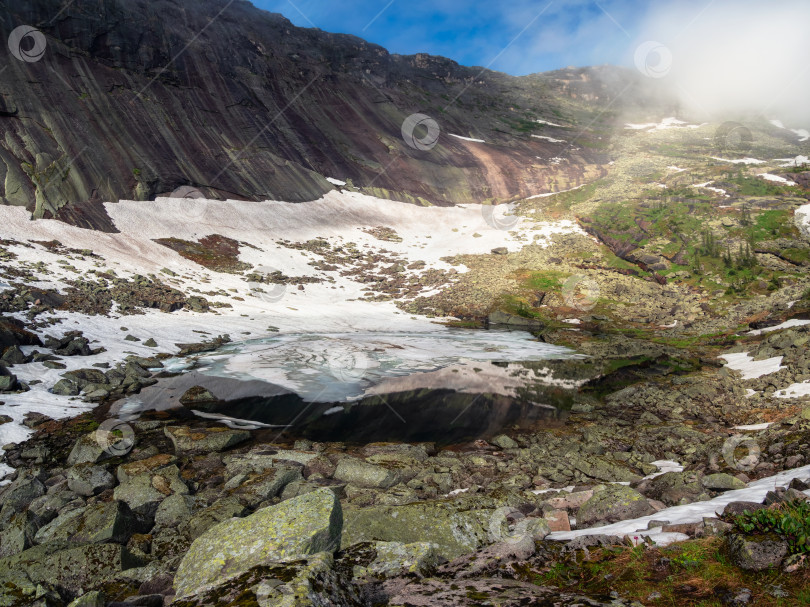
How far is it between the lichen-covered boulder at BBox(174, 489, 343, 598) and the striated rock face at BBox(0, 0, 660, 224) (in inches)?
2005

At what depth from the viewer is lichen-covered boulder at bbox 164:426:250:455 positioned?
16.0 metres

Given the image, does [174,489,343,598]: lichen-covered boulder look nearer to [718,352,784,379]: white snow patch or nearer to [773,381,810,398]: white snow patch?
[773,381,810,398]: white snow patch

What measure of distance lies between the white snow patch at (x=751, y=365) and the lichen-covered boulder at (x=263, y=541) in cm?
2545

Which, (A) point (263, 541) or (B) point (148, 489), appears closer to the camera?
(A) point (263, 541)

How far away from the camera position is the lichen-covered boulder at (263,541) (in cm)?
596

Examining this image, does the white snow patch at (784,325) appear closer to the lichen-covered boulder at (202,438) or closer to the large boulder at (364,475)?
the large boulder at (364,475)

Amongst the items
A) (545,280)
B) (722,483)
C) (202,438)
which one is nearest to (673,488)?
(722,483)

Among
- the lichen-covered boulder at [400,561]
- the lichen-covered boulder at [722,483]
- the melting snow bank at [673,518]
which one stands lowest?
the lichen-covered boulder at [722,483]

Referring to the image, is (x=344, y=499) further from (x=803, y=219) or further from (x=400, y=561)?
(x=803, y=219)

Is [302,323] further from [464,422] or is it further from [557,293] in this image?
[557,293]

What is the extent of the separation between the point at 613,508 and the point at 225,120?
7968 cm

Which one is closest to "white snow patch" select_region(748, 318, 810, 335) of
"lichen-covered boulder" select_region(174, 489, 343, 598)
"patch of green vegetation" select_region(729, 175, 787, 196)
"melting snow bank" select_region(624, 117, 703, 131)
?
"lichen-covered boulder" select_region(174, 489, 343, 598)

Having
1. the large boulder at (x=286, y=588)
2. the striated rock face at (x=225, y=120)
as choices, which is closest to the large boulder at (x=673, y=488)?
the large boulder at (x=286, y=588)

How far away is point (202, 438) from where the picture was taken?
16531 mm
